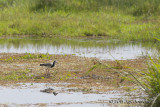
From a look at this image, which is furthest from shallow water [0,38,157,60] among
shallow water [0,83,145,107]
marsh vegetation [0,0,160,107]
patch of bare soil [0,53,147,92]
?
shallow water [0,83,145,107]

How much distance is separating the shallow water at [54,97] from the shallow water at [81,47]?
20.6ft

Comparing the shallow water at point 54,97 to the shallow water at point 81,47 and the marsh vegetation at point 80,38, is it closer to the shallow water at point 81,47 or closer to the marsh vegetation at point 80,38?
the marsh vegetation at point 80,38

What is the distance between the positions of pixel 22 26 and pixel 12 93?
1570cm

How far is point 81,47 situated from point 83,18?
23.3 feet

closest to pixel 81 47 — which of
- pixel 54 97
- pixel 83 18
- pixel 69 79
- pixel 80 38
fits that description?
pixel 80 38

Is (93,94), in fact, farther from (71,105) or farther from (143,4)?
(143,4)

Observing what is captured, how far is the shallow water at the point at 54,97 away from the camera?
28.6 feet

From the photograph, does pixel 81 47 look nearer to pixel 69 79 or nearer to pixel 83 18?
pixel 83 18

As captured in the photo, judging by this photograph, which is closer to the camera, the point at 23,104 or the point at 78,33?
the point at 23,104

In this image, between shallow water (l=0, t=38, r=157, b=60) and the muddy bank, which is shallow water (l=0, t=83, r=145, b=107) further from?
shallow water (l=0, t=38, r=157, b=60)

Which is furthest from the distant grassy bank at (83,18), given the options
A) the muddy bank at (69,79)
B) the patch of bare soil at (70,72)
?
the muddy bank at (69,79)


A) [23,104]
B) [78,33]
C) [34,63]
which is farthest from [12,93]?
[78,33]

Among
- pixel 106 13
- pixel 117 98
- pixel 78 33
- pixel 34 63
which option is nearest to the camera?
pixel 117 98

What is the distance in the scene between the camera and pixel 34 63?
557 inches
